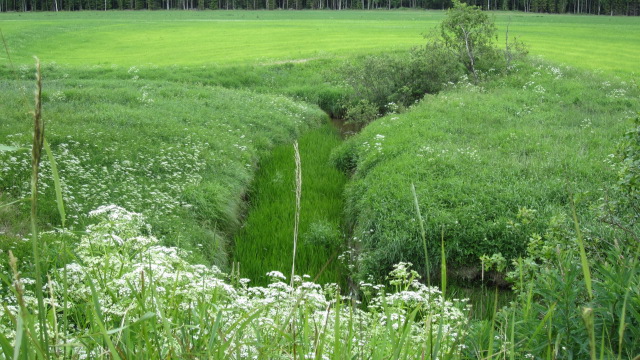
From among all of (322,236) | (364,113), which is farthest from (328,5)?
(322,236)

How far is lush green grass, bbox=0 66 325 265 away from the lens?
7.47 meters

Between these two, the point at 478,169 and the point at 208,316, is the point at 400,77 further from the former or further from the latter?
the point at 208,316

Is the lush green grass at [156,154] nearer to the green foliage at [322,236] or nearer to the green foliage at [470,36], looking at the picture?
the green foliage at [322,236]

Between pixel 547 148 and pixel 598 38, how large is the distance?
109ft

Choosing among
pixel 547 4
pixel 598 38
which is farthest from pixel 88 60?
pixel 547 4

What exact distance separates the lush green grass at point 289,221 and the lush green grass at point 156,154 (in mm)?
338

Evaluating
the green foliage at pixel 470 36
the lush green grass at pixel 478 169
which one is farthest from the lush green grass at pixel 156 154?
the green foliage at pixel 470 36

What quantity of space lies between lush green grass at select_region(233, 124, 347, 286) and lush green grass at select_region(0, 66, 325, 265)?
0.34 metres

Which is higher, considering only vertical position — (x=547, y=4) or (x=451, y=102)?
(x=547, y=4)

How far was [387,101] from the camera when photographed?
57.8 feet

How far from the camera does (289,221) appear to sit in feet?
30.2

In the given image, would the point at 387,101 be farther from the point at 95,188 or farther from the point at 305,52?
the point at 305,52

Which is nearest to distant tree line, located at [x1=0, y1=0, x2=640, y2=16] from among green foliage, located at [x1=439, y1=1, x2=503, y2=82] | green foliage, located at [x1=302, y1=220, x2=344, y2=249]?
green foliage, located at [x1=439, y1=1, x2=503, y2=82]

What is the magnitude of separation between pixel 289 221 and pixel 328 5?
95203 mm
